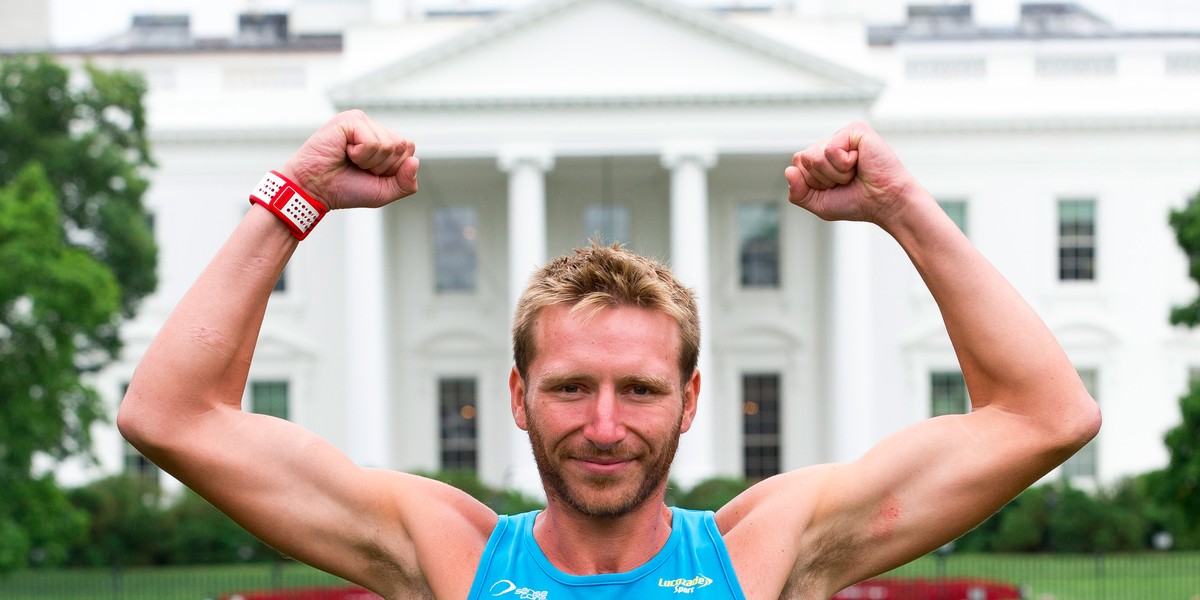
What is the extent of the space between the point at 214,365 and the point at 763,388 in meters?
34.5

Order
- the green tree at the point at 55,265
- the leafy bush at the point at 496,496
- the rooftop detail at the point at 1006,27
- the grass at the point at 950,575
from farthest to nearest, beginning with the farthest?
the rooftop detail at the point at 1006,27
the leafy bush at the point at 496,496
the grass at the point at 950,575
the green tree at the point at 55,265

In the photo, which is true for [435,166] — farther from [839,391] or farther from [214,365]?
[214,365]

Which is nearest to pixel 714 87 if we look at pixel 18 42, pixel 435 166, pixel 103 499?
pixel 435 166

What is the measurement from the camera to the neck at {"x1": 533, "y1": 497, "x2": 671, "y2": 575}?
264 cm

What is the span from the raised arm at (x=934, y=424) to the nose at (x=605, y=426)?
0.48 metres

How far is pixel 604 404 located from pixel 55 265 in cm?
1823

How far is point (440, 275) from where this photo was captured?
1442 inches

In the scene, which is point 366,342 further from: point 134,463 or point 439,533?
point 439,533

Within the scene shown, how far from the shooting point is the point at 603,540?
8.69 feet

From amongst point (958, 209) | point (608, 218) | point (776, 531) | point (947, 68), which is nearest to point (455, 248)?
point (608, 218)

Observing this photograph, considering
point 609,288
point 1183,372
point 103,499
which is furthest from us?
point 1183,372

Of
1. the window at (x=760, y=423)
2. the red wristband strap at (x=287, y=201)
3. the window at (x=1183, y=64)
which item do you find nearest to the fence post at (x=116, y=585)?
the window at (x=760, y=423)

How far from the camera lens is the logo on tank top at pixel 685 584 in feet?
8.63

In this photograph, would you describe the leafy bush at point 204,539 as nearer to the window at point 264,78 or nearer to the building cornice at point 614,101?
the building cornice at point 614,101
